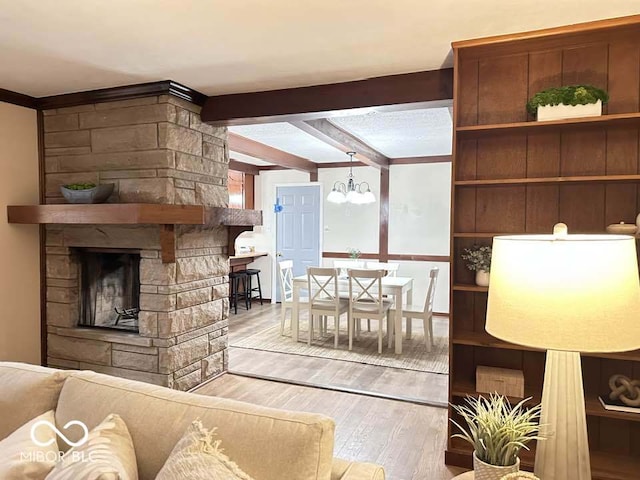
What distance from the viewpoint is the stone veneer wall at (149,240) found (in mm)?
3285

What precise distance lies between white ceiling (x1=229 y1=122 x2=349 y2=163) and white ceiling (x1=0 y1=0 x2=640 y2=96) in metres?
1.47

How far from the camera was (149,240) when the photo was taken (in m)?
3.31

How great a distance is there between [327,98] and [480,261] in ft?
5.18

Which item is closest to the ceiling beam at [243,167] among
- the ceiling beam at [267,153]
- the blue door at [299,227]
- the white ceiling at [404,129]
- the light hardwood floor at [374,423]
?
the blue door at [299,227]

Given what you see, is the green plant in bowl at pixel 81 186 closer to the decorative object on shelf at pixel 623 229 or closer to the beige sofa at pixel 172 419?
the beige sofa at pixel 172 419

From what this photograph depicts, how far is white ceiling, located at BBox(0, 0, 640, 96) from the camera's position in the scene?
209cm

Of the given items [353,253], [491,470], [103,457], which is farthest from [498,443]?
[353,253]

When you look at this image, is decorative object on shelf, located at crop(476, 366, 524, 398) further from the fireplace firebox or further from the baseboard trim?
the fireplace firebox

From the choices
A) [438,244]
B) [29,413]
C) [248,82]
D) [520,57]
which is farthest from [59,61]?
[438,244]

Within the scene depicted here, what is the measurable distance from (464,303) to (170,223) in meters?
2.04

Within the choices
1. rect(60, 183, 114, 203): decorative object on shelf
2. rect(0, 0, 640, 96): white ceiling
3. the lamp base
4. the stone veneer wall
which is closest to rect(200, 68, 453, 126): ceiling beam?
rect(0, 0, 640, 96): white ceiling

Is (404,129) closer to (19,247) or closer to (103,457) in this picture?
(19,247)

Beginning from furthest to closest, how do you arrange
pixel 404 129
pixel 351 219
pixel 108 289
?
pixel 351 219, pixel 404 129, pixel 108 289

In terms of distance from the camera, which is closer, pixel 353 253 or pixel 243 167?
pixel 353 253
